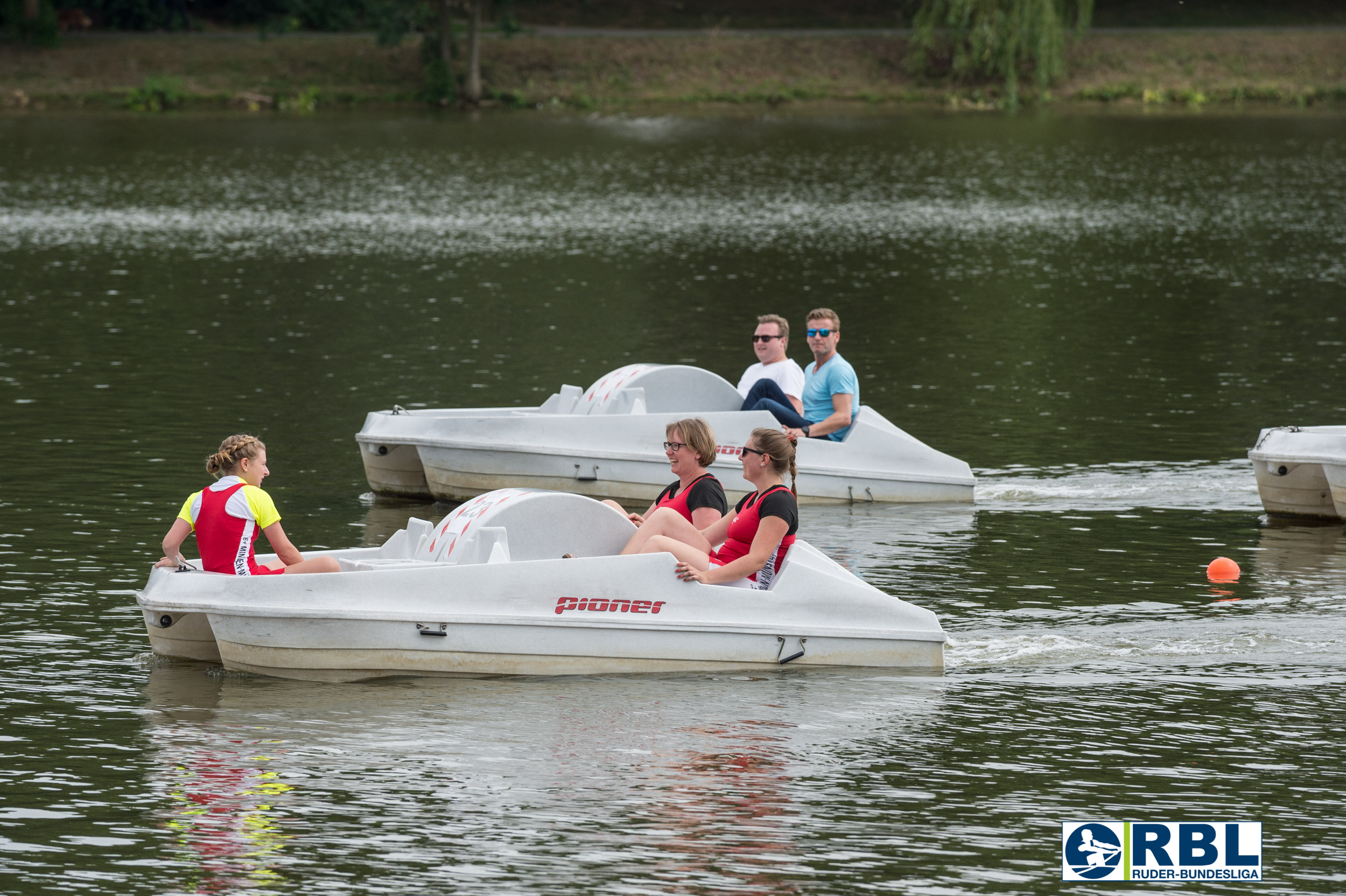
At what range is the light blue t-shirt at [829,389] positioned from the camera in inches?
612

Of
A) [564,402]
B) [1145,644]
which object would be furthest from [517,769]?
[564,402]

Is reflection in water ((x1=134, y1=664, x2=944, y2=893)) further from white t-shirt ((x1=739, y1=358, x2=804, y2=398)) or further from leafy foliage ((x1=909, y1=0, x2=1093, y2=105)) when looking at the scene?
leafy foliage ((x1=909, y1=0, x2=1093, y2=105))

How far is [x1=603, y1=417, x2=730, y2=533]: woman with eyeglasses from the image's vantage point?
10.9m

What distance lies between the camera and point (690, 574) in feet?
33.8

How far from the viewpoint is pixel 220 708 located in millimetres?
9758

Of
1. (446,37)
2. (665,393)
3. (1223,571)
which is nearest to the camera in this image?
(1223,571)

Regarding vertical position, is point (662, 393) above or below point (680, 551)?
above

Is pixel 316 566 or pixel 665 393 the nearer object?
pixel 316 566

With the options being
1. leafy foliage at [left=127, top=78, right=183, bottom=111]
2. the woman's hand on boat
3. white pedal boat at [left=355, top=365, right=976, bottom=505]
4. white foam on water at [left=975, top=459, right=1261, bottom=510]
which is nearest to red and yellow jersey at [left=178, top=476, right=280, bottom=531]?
the woman's hand on boat

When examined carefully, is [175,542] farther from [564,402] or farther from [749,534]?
[564,402]

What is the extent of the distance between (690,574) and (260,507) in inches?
95.2

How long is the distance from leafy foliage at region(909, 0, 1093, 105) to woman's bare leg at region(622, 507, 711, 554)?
184ft

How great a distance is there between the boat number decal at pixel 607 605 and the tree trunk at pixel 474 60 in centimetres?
5751

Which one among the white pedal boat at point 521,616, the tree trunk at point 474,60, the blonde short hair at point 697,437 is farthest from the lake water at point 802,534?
the tree trunk at point 474,60
